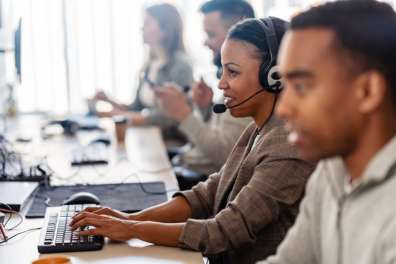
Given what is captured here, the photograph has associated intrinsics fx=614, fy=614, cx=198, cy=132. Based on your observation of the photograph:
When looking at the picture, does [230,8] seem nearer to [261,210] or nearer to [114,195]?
[114,195]

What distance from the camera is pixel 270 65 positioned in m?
1.50

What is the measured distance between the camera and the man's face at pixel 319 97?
892mm

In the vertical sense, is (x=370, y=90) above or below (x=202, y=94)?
above

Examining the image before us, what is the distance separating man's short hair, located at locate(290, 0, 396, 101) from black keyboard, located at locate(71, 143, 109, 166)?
1523 mm

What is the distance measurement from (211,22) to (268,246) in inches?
48.4

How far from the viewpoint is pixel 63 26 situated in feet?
12.6

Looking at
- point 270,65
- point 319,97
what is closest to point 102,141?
point 270,65

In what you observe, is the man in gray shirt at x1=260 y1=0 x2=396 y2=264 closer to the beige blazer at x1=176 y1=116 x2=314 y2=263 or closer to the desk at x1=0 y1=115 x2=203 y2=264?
the beige blazer at x1=176 y1=116 x2=314 y2=263

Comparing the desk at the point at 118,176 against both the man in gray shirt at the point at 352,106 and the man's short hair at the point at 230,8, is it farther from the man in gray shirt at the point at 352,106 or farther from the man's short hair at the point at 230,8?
the man's short hair at the point at 230,8

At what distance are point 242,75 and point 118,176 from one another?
78cm

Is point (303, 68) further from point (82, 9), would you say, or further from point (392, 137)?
point (82, 9)

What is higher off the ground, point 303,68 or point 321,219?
point 303,68

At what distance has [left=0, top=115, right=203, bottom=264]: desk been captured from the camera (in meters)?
1.36

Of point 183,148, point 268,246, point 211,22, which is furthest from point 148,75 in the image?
point 268,246
